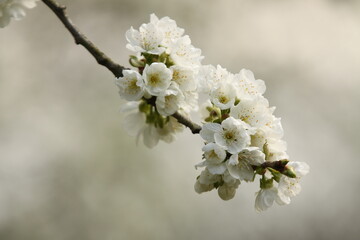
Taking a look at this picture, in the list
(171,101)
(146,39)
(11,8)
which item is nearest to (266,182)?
(171,101)

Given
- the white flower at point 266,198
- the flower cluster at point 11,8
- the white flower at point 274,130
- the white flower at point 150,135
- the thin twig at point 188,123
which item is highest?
the flower cluster at point 11,8

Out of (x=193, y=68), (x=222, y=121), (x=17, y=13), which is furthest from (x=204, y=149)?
(x=17, y=13)

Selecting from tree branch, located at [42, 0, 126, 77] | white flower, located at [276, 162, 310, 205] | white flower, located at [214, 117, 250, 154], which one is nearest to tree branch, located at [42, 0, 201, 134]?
tree branch, located at [42, 0, 126, 77]

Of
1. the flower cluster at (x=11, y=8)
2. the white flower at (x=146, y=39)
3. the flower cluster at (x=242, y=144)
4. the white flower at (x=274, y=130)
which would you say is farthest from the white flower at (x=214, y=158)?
the flower cluster at (x=11, y=8)

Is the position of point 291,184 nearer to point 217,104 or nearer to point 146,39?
point 217,104

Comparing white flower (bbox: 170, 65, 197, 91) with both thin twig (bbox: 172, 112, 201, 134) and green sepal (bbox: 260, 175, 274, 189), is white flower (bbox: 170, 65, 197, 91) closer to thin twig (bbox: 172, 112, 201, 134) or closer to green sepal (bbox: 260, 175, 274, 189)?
thin twig (bbox: 172, 112, 201, 134)

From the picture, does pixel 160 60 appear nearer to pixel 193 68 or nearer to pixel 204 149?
pixel 193 68

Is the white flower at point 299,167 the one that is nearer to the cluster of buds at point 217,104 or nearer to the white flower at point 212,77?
the cluster of buds at point 217,104
